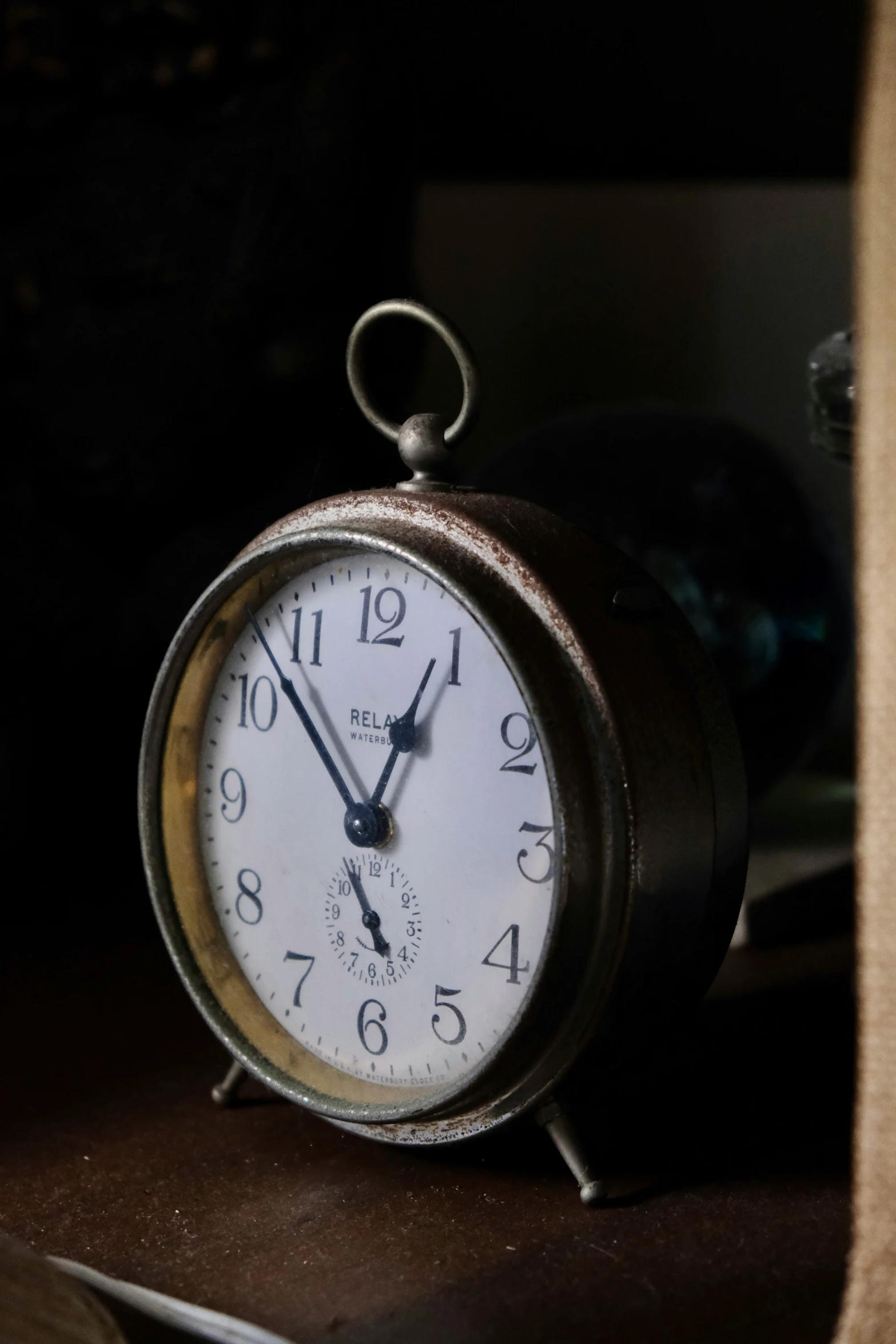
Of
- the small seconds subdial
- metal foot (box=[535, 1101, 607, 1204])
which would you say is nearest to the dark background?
the small seconds subdial

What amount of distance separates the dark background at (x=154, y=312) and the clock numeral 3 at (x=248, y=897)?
45 cm

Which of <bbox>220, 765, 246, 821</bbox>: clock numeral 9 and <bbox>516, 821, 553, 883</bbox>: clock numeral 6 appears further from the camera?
<bbox>220, 765, 246, 821</bbox>: clock numeral 9

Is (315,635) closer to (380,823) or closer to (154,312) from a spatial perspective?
(380,823)

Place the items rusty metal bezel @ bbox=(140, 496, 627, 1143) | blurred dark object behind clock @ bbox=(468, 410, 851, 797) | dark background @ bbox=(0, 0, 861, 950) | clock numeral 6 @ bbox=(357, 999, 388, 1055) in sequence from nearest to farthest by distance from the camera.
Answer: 1. rusty metal bezel @ bbox=(140, 496, 627, 1143)
2. clock numeral 6 @ bbox=(357, 999, 388, 1055)
3. blurred dark object behind clock @ bbox=(468, 410, 851, 797)
4. dark background @ bbox=(0, 0, 861, 950)

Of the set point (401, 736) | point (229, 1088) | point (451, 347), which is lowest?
point (229, 1088)

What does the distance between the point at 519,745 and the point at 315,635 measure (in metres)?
0.17

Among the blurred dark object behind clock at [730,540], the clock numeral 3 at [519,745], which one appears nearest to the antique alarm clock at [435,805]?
the clock numeral 3 at [519,745]

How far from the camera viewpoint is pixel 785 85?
1.69 m

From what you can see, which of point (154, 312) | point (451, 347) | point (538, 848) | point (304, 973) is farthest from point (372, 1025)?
point (154, 312)

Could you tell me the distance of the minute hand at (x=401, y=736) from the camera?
814 mm

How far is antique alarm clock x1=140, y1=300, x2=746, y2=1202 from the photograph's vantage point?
74 centimetres

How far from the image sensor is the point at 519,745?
30.3 inches

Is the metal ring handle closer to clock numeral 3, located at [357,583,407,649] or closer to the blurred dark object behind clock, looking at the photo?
clock numeral 3, located at [357,583,407,649]

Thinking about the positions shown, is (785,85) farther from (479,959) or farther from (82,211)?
(479,959)
